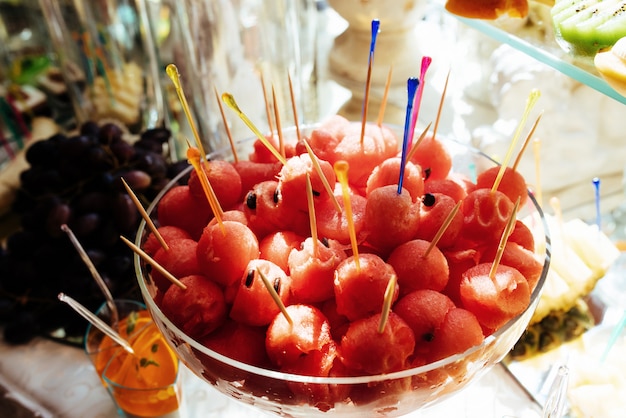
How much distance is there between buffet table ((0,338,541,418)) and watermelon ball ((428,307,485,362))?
0.87 feet

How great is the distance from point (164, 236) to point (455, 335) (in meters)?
0.31

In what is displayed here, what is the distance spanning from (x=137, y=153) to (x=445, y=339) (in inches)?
27.1

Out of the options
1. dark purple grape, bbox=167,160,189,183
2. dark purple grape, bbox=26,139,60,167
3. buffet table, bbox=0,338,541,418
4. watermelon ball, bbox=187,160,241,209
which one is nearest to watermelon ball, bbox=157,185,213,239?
watermelon ball, bbox=187,160,241,209

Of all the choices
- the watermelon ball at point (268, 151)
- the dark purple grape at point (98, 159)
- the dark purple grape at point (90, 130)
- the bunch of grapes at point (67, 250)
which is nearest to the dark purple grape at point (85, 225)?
the bunch of grapes at point (67, 250)

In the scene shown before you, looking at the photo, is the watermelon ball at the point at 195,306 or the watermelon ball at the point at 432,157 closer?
the watermelon ball at the point at 195,306

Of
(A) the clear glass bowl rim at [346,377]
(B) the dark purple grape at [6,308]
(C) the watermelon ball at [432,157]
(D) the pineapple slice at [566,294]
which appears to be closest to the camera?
(A) the clear glass bowl rim at [346,377]

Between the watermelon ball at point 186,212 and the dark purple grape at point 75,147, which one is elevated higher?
the watermelon ball at point 186,212

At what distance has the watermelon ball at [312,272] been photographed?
0.48 meters

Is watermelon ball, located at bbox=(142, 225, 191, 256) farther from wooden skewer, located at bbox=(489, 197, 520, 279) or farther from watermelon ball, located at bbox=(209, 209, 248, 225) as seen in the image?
wooden skewer, located at bbox=(489, 197, 520, 279)

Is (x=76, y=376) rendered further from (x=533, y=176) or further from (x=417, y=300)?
(x=533, y=176)

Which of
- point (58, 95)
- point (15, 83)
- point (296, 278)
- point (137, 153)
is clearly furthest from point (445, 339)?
point (15, 83)

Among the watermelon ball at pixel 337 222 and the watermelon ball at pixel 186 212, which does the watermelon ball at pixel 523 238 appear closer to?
the watermelon ball at pixel 337 222

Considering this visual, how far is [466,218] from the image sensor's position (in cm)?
54

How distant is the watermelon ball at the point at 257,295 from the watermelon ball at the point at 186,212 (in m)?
0.14
